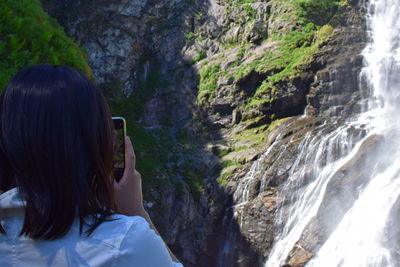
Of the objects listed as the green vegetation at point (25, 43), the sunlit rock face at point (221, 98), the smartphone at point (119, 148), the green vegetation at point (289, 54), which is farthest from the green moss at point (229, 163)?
the smartphone at point (119, 148)

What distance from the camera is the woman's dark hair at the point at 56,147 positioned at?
1206 millimetres

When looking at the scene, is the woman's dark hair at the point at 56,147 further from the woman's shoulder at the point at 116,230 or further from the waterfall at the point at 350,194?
the waterfall at the point at 350,194

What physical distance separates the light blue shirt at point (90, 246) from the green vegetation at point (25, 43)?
11.7 feet

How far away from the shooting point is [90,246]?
3.76 ft

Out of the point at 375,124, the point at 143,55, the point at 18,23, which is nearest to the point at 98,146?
the point at 18,23

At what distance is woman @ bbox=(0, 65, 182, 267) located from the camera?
1.16 m

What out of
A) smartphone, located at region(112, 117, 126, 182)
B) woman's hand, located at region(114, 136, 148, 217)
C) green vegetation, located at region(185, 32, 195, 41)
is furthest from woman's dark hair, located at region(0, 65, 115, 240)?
green vegetation, located at region(185, 32, 195, 41)

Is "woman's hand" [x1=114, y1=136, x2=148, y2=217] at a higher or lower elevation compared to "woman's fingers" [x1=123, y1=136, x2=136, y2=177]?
lower

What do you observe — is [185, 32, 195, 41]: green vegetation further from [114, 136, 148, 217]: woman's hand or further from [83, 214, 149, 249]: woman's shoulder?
[83, 214, 149, 249]: woman's shoulder

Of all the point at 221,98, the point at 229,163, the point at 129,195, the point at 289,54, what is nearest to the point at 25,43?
the point at 129,195

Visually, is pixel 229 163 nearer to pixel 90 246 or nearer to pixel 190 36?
pixel 190 36

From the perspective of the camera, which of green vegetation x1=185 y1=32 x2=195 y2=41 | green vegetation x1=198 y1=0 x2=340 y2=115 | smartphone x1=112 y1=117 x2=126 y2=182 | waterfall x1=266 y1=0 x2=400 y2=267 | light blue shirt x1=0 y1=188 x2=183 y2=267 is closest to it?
light blue shirt x1=0 y1=188 x2=183 y2=267

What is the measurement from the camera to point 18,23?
5324 mm

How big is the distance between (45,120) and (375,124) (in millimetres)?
13223
